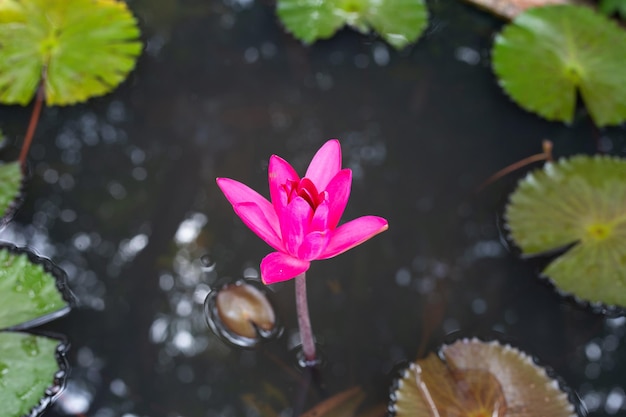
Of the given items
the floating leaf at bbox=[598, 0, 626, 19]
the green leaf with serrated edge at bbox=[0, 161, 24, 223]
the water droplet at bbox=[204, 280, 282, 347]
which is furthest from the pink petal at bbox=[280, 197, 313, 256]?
the floating leaf at bbox=[598, 0, 626, 19]

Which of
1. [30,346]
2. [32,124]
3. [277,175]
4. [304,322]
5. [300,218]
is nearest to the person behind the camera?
[300,218]

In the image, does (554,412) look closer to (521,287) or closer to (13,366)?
(521,287)

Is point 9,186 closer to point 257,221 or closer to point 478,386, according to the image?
point 257,221

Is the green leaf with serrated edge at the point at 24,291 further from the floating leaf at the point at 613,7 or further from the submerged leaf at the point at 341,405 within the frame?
the floating leaf at the point at 613,7

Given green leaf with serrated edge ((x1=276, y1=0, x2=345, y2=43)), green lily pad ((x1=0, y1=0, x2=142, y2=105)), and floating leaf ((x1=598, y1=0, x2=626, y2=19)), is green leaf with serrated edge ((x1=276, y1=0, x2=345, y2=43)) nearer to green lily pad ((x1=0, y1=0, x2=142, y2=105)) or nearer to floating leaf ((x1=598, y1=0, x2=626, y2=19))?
green lily pad ((x1=0, y1=0, x2=142, y2=105))

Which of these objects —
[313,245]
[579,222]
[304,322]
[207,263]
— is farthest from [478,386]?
[207,263]

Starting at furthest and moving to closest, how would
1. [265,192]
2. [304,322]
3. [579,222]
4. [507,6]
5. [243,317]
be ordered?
1. [507,6]
2. [265,192]
3. [579,222]
4. [243,317]
5. [304,322]

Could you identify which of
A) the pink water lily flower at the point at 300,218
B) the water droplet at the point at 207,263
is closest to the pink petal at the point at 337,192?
the pink water lily flower at the point at 300,218
